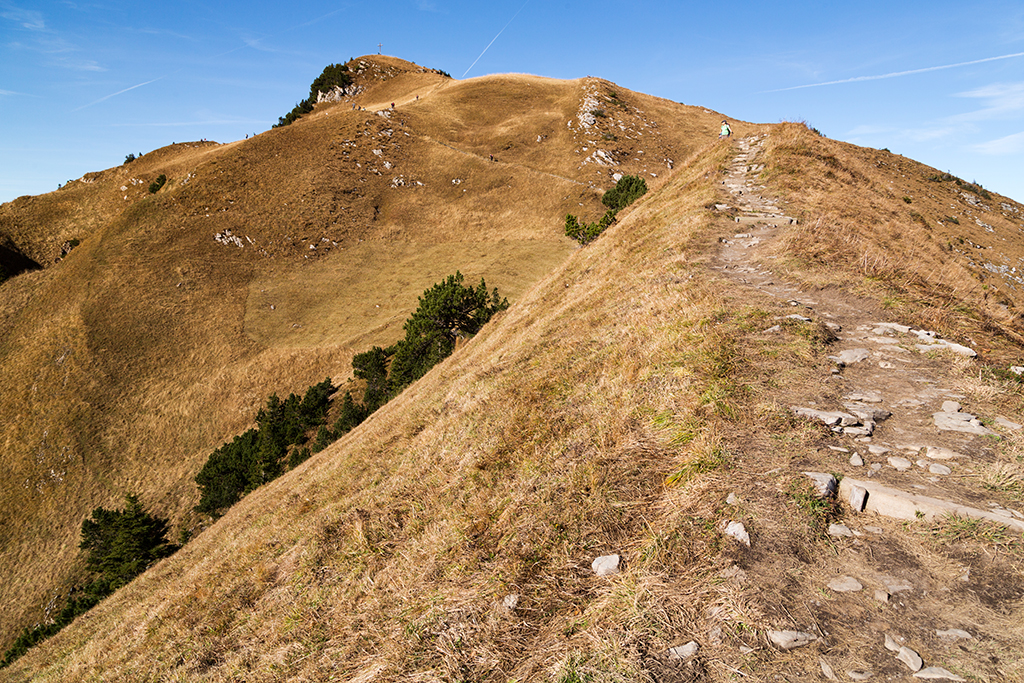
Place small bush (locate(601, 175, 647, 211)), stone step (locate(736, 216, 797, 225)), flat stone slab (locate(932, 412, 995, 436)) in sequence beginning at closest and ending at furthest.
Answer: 1. flat stone slab (locate(932, 412, 995, 436))
2. stone step (locate(736, 216, 797, 225))
3. small bush (locate(601, 175, 647, 211))

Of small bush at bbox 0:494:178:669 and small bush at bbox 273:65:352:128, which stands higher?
small bush at bbox 273:65:352:128

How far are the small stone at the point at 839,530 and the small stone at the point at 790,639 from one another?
140cm

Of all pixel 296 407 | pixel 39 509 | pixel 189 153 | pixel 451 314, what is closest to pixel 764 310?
pixel 451 314

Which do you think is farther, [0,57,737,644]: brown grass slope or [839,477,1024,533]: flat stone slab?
[0,57,737,644]: brown grass slope

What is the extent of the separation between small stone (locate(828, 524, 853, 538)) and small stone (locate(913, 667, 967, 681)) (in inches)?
57.8

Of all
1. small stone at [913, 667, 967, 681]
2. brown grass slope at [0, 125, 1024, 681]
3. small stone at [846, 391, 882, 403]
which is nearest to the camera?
small stone at [913, 667, 967, 681]

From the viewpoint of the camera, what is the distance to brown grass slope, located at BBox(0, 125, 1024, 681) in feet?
14.5

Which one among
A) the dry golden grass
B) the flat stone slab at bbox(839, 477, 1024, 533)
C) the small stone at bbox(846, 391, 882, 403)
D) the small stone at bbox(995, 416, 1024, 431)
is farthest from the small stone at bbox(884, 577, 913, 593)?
the dry golden grass

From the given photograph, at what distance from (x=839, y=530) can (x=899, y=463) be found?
1646 mm

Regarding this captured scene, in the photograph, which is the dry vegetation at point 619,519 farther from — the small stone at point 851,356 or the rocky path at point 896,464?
the small stone at point 851,356

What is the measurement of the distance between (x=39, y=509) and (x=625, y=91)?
118 m

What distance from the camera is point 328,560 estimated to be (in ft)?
27.9

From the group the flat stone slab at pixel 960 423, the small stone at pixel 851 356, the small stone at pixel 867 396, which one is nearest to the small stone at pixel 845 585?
the flat stone slab at pixel 960 423

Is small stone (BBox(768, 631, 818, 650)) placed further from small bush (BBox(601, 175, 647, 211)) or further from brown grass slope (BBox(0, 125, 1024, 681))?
small bush (BBox(601, 175, 647, 211))
